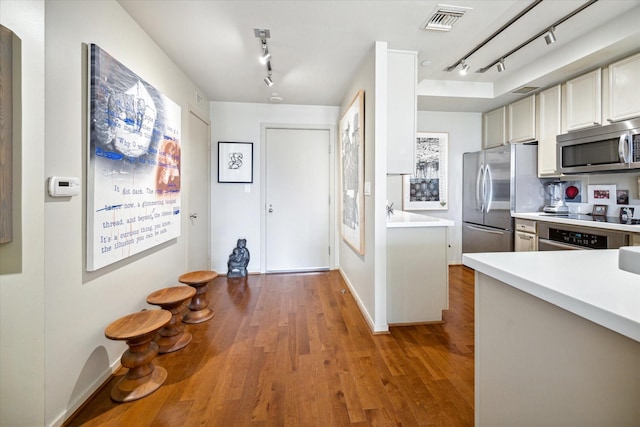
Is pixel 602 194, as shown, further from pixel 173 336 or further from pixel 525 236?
pixel 173 336

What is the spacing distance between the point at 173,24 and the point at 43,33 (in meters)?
1.06

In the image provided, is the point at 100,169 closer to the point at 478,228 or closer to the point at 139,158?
the point at 139,158

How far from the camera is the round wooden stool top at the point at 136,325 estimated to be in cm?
155

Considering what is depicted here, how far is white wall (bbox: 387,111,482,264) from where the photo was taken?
4.39m

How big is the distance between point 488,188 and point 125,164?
13.2 ft

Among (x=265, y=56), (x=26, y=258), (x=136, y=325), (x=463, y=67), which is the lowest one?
(x=136, y=325)

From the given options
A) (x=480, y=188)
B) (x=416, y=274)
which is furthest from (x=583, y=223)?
(x=416, y=274)

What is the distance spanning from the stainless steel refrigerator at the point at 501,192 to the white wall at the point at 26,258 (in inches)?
166

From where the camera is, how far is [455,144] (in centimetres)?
443

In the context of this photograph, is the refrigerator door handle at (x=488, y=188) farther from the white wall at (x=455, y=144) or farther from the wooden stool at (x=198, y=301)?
the wooden stool at (x=198, y=301)

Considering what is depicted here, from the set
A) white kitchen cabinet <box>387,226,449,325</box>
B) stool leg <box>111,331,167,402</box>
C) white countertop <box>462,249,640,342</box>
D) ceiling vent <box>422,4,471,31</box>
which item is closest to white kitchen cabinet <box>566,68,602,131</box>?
ceiling vent <box>422,4,471,31</box>

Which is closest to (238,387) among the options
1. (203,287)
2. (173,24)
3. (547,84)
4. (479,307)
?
(203,287)

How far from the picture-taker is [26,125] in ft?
3.91

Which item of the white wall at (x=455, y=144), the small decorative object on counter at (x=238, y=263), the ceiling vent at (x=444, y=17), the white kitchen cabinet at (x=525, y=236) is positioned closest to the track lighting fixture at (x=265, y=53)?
the ceiling vent at (x=444, y=17)
